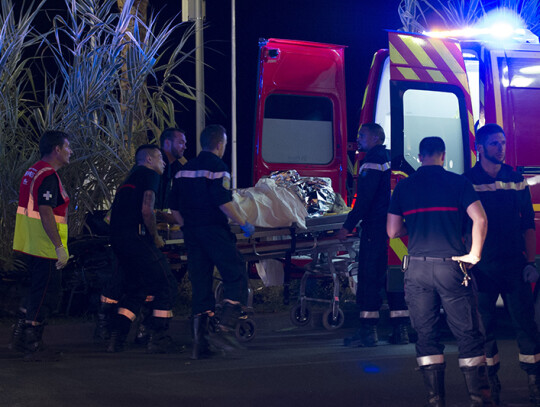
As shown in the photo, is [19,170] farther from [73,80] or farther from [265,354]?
[265,354]

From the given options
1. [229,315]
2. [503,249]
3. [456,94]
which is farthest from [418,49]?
[229,315]

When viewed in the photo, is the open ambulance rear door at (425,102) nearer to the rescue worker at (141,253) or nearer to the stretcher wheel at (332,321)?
the stretcher wheel at (332,321)

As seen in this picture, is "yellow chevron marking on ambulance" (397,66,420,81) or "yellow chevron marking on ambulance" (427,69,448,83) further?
"yellow chevron marking on ambulance" (427,69,448,83)

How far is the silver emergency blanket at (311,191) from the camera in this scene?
8.22m

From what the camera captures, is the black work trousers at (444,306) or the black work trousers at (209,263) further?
the black work trousers at (209,263)

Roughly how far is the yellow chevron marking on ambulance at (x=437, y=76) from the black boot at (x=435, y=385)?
3.11m

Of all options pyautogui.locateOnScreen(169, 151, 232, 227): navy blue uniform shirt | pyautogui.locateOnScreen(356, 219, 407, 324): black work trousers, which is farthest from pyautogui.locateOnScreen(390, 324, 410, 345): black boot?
pyautogui.locateOnScreen(169, 151, 232, 227): navy blue uniform shirt

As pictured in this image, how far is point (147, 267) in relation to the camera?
703 cm

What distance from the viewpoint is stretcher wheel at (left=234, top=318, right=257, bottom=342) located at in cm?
769

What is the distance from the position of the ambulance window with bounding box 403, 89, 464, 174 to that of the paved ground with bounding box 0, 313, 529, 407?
65.2 inches

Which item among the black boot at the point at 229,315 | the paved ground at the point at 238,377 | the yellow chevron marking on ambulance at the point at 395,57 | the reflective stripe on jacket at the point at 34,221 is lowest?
the paved ground at the point at 238,377

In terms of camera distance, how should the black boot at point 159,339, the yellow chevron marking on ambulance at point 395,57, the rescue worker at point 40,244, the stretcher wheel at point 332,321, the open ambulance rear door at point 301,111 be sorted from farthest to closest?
the open ambulance rear door at point 301,111 < the stretcher wheel at point 332,321 < the black boot at point 159,339 < the yellow chevron marking on ambulance at point 395,57 < the rescue worker at point 40,244

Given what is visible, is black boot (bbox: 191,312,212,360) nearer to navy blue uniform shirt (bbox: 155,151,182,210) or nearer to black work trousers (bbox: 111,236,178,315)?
black work trousers (bbox: 111,236,178,315)

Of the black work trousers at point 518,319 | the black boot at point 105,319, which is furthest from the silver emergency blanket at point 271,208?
the black work trousers at point 518,319
